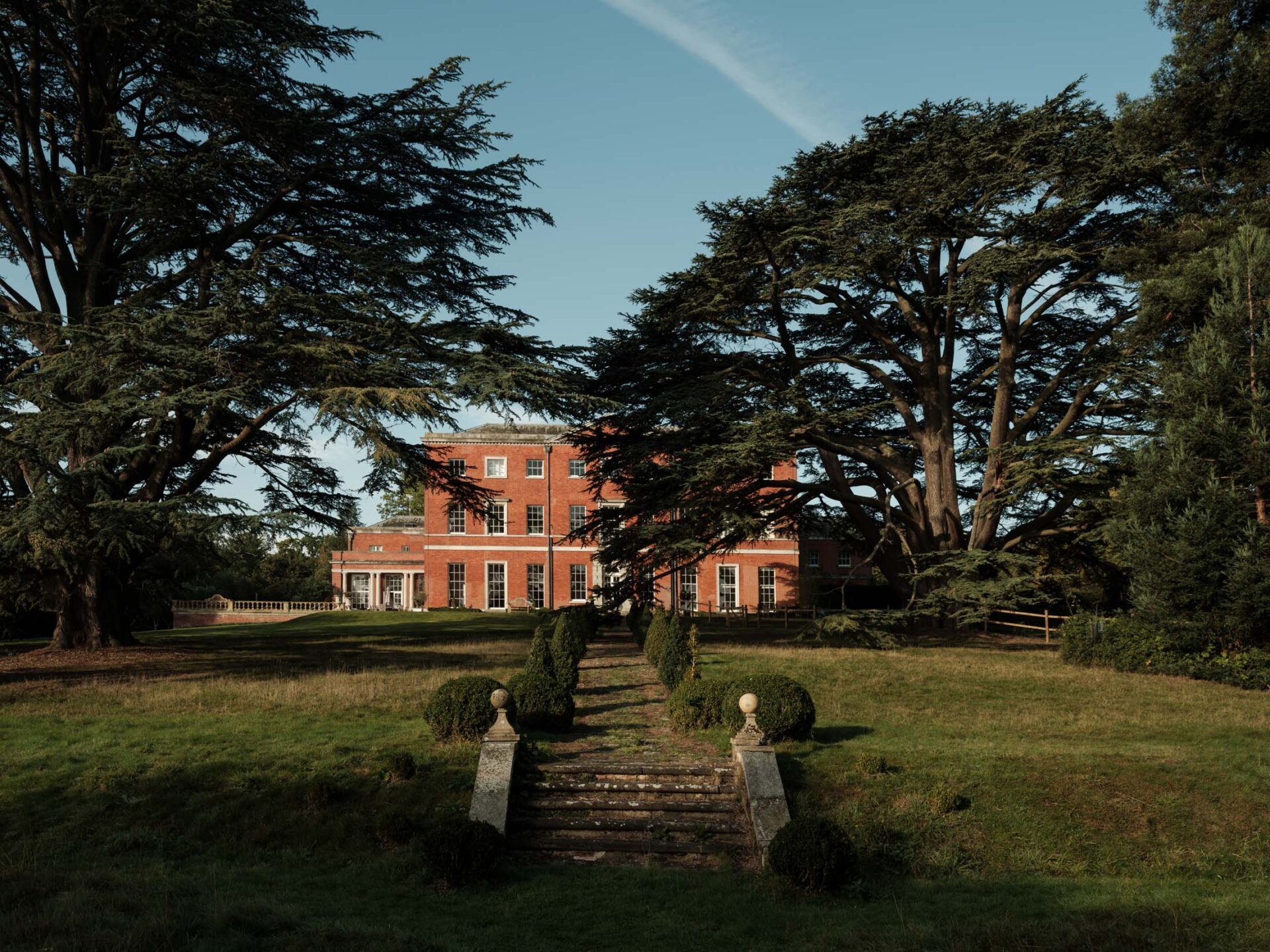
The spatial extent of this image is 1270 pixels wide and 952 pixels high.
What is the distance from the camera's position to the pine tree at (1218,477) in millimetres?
18875

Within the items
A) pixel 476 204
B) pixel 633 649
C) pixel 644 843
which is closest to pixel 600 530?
pixel 633 649

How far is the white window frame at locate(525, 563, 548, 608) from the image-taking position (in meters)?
50.2

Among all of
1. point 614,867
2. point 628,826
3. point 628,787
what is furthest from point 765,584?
point 614,867

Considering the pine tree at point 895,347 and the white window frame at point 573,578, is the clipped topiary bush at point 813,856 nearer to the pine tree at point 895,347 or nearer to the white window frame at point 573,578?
the pine tree at point 895,347

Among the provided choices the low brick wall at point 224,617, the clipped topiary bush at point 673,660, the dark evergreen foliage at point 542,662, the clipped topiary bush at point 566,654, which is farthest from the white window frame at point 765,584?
the dark evergreen foliage at point 542,662

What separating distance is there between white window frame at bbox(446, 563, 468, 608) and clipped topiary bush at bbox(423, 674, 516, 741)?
124 ft

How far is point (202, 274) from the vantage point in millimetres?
22406

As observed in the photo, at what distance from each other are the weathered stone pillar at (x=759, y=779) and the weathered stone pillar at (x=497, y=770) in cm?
265

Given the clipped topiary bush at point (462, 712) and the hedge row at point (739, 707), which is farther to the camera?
the hedge row at point (739, 707)

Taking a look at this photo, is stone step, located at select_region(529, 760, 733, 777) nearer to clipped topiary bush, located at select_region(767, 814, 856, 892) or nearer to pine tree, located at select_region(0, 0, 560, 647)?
clipped topiary bush, located at select_region(767, 814, 856, 892)

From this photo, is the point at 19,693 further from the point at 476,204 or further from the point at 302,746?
the point at 476,204

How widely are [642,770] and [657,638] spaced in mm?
9790

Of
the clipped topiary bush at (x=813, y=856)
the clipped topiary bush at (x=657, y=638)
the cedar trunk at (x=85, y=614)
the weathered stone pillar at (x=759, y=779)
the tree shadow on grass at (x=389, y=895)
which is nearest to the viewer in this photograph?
the tree shadow on grass at (x=389, y=895)

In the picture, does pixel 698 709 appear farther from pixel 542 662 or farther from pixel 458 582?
pixel 458 582
